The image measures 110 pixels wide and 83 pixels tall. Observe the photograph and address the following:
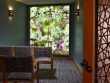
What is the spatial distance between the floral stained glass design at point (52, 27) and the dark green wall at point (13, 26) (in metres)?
0.61

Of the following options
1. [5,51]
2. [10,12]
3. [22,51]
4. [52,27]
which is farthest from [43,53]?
[52,27]

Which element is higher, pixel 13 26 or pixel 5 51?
pixel 13 26

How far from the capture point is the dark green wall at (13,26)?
7.42 m

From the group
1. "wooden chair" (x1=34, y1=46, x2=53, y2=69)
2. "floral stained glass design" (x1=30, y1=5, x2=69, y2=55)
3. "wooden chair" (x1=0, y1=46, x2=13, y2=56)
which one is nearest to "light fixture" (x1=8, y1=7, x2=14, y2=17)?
"wooden chair" (x1=34, y1=46, x2=53, y2=69)

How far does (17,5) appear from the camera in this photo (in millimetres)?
9016

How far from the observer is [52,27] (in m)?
10.2

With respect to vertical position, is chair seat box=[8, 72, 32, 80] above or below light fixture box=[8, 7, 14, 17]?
below

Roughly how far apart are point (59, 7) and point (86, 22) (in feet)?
27.0

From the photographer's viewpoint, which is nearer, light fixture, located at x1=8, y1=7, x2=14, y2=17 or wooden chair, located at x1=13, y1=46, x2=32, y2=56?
wooden chair, located at x1=13, y1=46, x2=32, y2=56

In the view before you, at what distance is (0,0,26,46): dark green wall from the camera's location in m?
7.42

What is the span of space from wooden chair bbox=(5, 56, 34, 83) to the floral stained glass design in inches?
233

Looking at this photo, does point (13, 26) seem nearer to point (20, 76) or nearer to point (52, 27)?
point (52, 27)

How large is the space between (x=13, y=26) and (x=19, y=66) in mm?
4562

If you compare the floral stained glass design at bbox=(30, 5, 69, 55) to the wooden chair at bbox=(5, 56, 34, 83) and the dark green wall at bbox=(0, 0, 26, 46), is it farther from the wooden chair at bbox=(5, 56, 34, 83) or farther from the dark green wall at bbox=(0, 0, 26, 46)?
the wooden chair at bbox=(5, 56, 34, 83)
